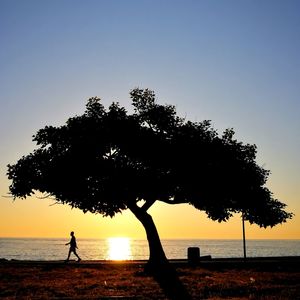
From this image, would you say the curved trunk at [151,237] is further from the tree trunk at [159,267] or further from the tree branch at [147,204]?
the tree branch at [147,204]

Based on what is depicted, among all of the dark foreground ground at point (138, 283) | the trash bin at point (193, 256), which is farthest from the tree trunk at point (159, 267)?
the trash bin at point (193, 256)

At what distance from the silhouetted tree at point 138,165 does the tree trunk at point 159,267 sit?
0.27 ft

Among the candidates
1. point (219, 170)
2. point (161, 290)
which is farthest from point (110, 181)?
point (161, 290)

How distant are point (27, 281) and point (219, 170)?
15.3 m

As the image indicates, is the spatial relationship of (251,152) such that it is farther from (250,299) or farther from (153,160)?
(250,299)

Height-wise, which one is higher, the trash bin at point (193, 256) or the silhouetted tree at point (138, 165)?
the silhouetted tree at point (138, 165)

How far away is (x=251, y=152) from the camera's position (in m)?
34.3

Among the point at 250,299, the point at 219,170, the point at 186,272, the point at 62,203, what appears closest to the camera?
the point at 250,299

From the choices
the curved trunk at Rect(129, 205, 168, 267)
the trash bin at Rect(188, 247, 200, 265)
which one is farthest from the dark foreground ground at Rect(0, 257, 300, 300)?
the trash bin at Rect(188, 247, 200, 265)

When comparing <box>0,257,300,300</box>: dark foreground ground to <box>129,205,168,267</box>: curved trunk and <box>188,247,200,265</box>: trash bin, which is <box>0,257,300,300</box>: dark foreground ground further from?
<box>188,247,200,265</box>: trash bin

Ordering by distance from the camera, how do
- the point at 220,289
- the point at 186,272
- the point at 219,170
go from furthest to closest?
the point at 219,170, the point at 186,272, the point at 220,289

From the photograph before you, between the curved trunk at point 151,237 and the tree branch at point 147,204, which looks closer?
the curved trunk at point 151,237

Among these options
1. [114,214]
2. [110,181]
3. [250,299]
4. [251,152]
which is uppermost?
[251,152]

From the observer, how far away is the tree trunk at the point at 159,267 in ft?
62.7
